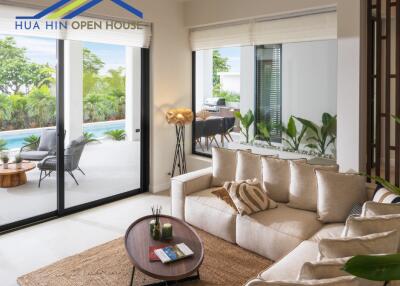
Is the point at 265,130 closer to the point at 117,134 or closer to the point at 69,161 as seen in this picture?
the point at 117,134

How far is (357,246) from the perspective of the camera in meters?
1.77

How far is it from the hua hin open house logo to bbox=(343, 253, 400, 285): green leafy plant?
3.89m

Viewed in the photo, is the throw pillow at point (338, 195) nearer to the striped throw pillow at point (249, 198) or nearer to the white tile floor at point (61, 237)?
the striped throw pillow at point (249, 198)

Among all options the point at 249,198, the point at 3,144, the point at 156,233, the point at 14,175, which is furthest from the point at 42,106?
the point at 249,198

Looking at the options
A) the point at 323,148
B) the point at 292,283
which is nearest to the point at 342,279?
the point at 292,283

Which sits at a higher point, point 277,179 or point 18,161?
point 18,161

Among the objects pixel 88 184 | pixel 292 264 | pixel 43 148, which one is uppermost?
pixel 43 148

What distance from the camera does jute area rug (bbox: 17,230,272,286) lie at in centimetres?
283

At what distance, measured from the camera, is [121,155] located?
5066 mm

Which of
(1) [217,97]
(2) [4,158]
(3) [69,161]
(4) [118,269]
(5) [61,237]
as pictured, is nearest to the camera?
(4) [118,269]

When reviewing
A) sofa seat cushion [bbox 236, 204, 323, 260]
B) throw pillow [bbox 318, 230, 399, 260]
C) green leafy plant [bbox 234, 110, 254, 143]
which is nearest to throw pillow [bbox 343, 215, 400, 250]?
throw pillow [bbox 318, 230, 399, 260]

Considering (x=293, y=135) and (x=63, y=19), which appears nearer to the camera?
(x=63, y=19)

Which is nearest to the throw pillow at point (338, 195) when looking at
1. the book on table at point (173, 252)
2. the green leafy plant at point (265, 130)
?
the book on table at point (173, 252)

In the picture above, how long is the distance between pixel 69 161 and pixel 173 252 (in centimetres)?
→ 242
